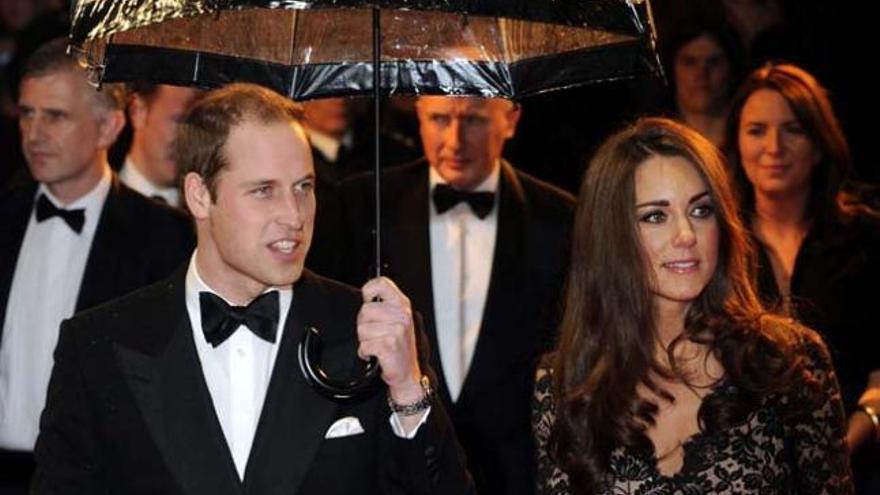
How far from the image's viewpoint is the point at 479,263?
6.60 metres

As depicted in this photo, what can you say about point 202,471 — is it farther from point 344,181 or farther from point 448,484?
point 344,181

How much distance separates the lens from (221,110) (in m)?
4.61

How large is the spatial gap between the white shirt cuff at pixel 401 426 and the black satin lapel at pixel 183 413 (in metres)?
0.38

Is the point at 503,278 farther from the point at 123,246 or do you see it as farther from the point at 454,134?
the point at 123,246

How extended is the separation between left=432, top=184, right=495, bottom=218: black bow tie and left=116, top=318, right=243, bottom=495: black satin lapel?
215 centimetres

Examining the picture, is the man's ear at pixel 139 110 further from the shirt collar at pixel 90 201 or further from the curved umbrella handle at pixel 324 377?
the curved umbrella handle at pixel 324 377

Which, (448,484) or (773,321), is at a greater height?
(773,321)

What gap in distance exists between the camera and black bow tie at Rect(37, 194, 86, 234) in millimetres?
6250

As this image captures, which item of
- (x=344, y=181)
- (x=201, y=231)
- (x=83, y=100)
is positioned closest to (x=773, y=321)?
(x=201, y=231)

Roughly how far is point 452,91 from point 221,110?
57 centimetres

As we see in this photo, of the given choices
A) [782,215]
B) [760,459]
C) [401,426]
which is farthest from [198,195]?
[782,215]

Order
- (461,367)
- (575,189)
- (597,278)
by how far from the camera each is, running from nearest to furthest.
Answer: (597,278) → (461,367) → (575,189)

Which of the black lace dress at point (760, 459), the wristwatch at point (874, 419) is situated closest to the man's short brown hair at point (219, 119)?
the black lace dress at point (760, 459)

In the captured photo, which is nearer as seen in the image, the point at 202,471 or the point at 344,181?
the point at 202,471
